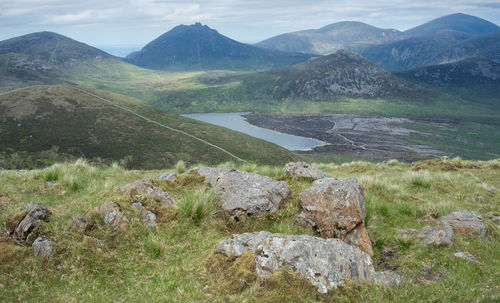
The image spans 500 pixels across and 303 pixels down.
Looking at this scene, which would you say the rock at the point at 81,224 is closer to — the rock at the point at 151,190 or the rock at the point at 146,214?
the rock at the point at 146,214

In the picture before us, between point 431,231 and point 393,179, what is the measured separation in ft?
26.9

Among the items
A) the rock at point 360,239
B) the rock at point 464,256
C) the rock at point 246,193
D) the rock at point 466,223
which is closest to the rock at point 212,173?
the rock at point 246,193

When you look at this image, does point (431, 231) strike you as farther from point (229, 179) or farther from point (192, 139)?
point (192, 139)

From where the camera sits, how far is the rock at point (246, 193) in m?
9.10

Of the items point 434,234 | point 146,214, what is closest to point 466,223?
point 434,234

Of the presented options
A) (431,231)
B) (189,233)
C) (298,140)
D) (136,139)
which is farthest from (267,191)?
(298,140)

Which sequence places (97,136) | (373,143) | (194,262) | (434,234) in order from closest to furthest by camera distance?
(194,262) → (434,234) → (97,136) → (373,143)

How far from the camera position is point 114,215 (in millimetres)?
7914

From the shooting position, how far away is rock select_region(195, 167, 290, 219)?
9102mm

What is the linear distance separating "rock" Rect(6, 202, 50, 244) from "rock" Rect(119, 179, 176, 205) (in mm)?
2321

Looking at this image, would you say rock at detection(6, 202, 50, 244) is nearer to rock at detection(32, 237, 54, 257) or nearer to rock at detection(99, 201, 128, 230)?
rock at detection(32, 237, 54, 257)

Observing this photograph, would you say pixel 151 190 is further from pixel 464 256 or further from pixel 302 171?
pixel 464 256

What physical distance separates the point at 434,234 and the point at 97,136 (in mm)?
113445

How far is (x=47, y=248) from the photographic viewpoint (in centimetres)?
678
